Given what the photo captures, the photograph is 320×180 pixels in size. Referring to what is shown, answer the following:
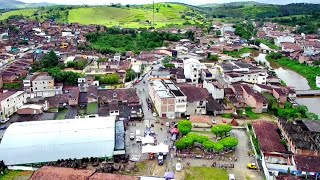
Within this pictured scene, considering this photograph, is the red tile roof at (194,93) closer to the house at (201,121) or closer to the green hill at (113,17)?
the house at (201,121)

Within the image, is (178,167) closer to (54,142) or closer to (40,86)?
(54,142)

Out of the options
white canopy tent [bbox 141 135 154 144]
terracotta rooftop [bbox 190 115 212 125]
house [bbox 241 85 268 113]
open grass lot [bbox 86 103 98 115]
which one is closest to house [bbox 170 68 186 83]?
house [bbox 241 85 268 113]

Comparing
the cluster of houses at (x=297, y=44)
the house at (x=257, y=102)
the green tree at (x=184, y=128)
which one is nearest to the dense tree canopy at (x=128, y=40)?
the cluster of houses at (x=297, y=44)

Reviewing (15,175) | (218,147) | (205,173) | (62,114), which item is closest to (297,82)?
(218,147)

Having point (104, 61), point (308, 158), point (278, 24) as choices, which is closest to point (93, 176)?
point (308, 158)

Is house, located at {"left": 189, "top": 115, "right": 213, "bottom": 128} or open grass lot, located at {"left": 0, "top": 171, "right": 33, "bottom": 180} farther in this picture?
house, located at {"left": 189, "top": 115, "right": 213, "bottom": 128}

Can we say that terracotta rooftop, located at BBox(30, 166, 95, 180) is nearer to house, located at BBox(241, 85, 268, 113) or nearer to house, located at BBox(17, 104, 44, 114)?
house, located at BBox(17, 104, 44, 114)
